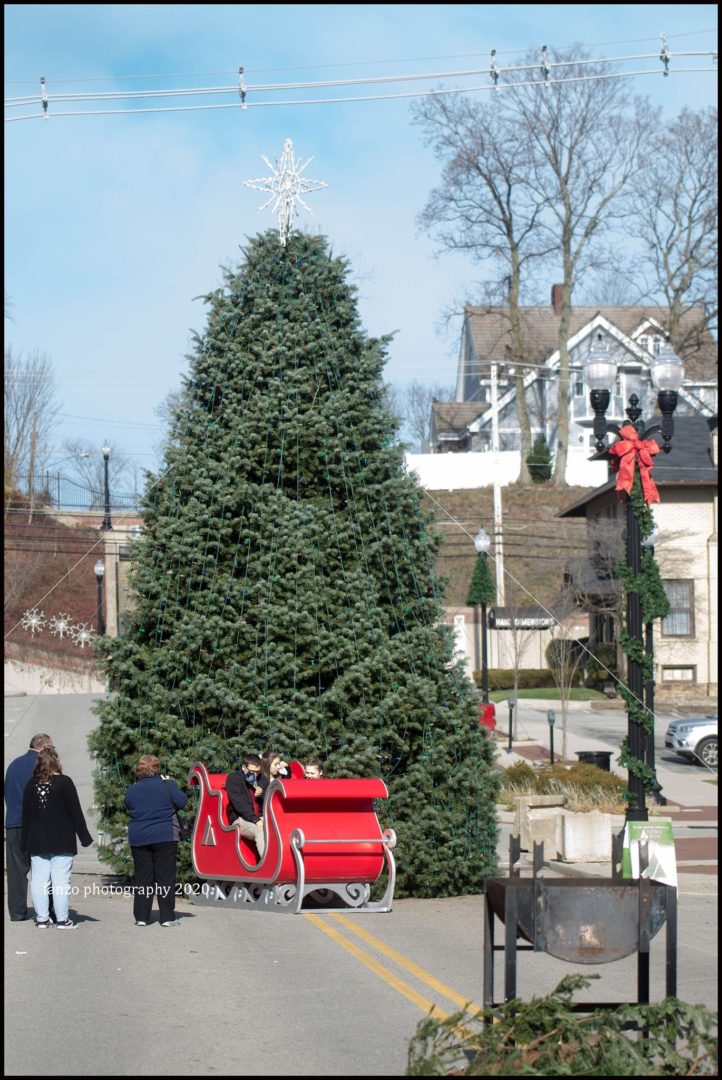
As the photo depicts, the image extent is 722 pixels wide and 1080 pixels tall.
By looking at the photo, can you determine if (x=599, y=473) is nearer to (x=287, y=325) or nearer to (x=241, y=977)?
(x=287, y=325)

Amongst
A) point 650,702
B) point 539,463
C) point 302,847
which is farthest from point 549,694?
point 302,847

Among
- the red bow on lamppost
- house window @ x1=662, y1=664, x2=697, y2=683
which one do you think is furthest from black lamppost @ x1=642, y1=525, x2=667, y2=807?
house window @ x1=662, y1=664, x2=697, y2=683

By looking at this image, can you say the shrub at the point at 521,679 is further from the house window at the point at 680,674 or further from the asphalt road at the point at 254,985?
the asphalt road at the point at 254,985

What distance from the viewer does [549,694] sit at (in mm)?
43969

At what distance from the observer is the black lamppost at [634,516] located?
14602mm

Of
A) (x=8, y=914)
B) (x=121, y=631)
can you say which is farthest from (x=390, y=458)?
(x=8, y=914)

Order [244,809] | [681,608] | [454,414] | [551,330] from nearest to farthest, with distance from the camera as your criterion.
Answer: [244,809]
[681,608]
[551,330]
[454,414]

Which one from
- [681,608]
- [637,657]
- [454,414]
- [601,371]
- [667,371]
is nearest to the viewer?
[637,657]

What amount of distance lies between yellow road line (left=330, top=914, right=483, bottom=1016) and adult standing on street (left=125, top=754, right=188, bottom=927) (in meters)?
1.65

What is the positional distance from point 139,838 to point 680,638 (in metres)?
35.0

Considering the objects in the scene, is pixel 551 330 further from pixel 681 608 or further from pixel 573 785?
pixel 573 785

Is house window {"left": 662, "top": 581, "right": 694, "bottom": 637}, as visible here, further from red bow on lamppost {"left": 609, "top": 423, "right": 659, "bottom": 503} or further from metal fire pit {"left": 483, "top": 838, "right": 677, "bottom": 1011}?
metal fire pit {"left": 483, "top": 838, "right": 677, "bottom": 1011}

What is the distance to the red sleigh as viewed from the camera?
12.0 metres

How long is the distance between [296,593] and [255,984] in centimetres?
559
